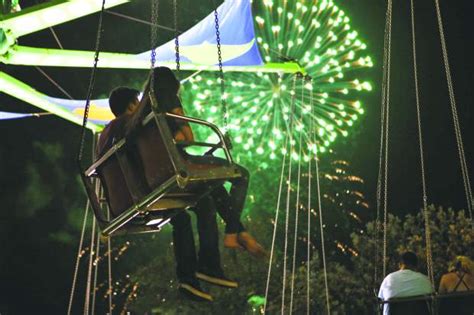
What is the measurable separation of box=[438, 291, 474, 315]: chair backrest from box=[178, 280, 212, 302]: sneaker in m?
1.85

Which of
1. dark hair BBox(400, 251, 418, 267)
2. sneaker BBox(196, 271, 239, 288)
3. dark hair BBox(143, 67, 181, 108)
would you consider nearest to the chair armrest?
dark hair BBox(143, 67, 181, 108)

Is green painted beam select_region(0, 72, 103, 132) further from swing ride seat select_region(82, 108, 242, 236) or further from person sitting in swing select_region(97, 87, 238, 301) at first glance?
swing ride seat select_region(82, 108, 242, 236)

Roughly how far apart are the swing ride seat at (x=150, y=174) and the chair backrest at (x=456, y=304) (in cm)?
188

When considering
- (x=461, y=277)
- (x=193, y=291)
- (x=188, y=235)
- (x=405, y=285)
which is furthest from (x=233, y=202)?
(x=461, y=277)

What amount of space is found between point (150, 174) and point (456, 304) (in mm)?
2510

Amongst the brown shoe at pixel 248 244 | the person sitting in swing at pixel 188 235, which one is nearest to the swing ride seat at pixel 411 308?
the brown shoe at pixel 248 244

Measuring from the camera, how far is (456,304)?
16.0ft

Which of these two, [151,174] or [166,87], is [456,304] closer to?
[151,174]

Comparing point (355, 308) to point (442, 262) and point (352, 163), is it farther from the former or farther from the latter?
point (352, 163)

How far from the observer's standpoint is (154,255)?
20.1 meters

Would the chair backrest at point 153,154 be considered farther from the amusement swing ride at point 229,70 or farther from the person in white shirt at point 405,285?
the person in white shirt at point 405,285

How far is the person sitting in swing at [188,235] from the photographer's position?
4.85 meters

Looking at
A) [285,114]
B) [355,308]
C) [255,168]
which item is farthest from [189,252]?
[355,308]

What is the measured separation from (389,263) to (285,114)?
6796 millimetres
